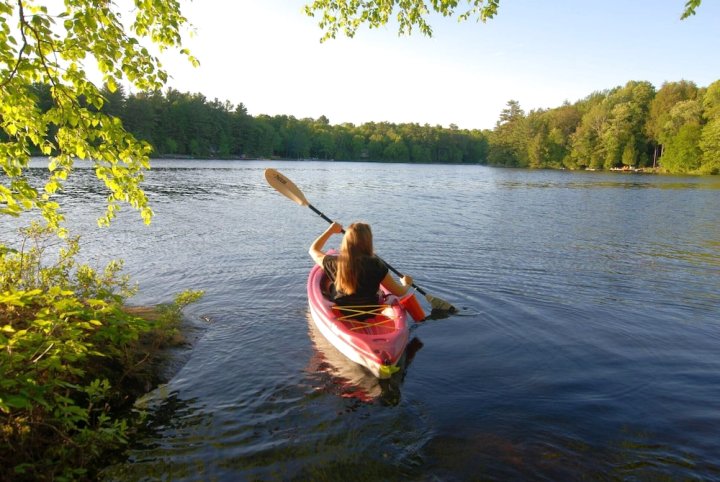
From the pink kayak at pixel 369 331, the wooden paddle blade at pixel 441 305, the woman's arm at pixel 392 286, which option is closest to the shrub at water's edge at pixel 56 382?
the pink kayak at pixel 369 331

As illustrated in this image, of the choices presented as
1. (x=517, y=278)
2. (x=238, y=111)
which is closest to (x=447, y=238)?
(x=517, y=278)

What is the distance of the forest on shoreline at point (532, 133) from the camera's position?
69312 mm

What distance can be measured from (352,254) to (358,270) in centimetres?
29

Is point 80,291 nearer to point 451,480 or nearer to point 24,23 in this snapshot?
point 24,23

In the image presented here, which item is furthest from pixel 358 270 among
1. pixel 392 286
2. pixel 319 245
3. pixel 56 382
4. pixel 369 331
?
pixel 56 382

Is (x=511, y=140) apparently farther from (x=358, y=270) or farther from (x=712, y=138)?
(x=358, y=270)

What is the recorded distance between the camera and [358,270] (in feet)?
21.7

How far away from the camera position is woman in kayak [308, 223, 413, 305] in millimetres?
6430

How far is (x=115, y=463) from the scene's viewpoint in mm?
4055

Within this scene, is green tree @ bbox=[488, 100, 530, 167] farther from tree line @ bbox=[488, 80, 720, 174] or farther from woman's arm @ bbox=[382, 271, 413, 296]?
woman's arm @ bbox=[382, 271, 413, 296]

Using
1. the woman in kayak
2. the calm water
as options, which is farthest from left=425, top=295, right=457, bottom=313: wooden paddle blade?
the woman in kayak

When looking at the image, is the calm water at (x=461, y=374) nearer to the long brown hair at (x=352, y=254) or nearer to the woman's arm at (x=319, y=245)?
the long brown hair at (x=352, y=254)

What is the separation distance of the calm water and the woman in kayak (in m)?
0.96

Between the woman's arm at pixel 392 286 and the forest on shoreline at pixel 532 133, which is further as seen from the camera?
the forest on shoreline at pixel 532 133
